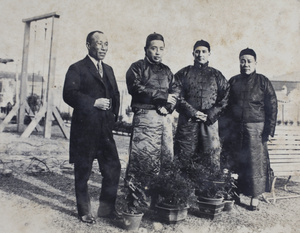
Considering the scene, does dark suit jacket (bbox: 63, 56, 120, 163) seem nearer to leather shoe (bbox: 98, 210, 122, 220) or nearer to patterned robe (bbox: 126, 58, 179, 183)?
patterned robe (bbox: 126, 58, 179, 183)

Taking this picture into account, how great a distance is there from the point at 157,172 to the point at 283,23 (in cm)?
286

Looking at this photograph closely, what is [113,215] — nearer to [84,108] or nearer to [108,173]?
[108,173]

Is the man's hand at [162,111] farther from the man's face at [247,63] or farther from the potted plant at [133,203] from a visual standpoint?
the man's face at [247,63]

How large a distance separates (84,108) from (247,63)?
2103 millimetres

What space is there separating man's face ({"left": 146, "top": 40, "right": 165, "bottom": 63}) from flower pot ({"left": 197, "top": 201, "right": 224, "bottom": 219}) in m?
1.56

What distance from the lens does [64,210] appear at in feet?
11.4

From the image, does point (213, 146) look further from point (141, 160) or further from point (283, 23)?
point (283, 23)

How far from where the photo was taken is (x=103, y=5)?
4.09 meters

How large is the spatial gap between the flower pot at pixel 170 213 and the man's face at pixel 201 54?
168 cm

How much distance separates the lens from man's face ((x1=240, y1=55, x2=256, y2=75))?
13.5ft

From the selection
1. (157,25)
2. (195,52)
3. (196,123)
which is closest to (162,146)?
(196,123)

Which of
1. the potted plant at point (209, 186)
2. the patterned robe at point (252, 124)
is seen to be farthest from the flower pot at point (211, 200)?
the patterned robe at point (252, 124)

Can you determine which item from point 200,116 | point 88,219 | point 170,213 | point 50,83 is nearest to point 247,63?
point 200,116

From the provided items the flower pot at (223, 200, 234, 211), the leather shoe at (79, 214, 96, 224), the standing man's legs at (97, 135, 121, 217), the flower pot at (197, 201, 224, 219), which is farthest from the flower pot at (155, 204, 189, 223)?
the flower pot at (223, 200, 234, 211)
